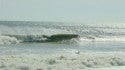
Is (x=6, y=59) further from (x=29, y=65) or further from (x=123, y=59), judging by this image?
(x=123, y=59)

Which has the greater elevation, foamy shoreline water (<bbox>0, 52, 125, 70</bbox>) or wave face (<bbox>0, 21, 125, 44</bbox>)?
foamy shoreline water (<bbox>0, 52, 125, 70</bbox>)

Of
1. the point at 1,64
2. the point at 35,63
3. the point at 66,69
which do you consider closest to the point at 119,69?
the point at 66,69

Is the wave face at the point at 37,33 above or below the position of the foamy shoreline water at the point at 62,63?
below

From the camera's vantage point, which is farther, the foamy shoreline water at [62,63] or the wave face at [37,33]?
the wave face at [37,33]

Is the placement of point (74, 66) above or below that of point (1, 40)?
above

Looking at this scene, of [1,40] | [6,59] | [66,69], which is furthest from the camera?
[1,40]

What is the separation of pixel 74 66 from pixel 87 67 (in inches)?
23.2

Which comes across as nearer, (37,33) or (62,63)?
(62,63)

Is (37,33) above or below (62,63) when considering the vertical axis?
below

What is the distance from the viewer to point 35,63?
1744cm

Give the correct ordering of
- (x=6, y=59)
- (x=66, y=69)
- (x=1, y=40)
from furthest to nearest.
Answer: (x=1, y=40)
(x=6, y=59)
(x=66, y=69)

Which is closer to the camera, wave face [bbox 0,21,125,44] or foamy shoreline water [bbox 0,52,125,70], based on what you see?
foamy shoreline water [bbox 0,52,125,70]

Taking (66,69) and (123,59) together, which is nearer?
(66,69)

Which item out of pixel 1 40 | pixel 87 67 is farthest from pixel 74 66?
pixel 1 40
